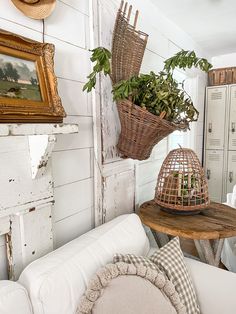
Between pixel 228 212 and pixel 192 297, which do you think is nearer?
pixel 192 297

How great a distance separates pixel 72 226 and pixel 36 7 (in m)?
1.04

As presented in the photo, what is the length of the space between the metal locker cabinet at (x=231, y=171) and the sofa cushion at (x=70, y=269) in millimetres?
2501

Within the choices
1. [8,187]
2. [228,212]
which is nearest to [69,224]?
[8,187]

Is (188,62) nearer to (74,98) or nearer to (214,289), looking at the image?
(74,98)

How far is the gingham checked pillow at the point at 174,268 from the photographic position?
1.05 m

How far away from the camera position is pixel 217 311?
1.10 meters

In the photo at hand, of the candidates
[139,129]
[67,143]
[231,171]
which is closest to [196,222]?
[139,129]

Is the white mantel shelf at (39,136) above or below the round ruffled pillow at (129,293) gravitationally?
above

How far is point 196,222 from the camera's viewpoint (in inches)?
56.2

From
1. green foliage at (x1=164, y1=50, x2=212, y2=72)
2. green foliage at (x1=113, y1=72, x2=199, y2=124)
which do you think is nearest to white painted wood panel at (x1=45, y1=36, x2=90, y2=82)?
green foliage at (x1=113, y1=72, x2=199, y2=124)

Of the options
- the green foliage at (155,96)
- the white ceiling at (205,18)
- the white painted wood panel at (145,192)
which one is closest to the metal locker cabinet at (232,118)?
the white ceiling at (205,18)

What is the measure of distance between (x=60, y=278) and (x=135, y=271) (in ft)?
0.95

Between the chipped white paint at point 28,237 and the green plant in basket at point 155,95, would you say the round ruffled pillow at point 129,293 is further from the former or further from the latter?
the green plant in basket at point 155,95

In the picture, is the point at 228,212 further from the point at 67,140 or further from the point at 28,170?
the point at 28,170
